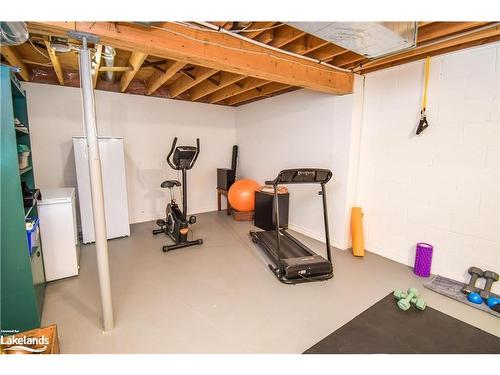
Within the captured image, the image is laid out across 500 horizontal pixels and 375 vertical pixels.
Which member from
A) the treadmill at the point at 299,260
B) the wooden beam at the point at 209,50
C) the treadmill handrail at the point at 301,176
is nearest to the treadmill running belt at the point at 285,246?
the treadmill at the point at 299,260

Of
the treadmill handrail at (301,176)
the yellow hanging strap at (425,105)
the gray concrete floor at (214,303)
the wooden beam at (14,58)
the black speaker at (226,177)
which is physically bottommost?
the gray concrete floor at (214,303)

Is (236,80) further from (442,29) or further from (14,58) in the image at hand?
(14,58)

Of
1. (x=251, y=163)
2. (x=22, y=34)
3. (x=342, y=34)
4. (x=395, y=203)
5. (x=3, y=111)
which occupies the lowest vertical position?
(x=395, y=203)

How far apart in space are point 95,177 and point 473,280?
11.8 ft

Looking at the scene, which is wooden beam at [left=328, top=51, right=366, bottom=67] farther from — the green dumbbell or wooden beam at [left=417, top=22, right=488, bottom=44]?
the green dumbbell

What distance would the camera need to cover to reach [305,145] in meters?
4.00

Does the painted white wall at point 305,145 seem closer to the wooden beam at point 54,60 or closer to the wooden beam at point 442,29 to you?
the wooden beam at point 442,29

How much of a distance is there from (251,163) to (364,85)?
2.69m

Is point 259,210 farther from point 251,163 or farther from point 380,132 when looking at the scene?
point 380,132

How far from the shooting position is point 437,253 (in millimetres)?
2738

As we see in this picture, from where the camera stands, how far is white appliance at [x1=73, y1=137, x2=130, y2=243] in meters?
3.42

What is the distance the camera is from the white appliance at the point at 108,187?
3416mm

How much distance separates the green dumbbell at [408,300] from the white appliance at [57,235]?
3.36 m
